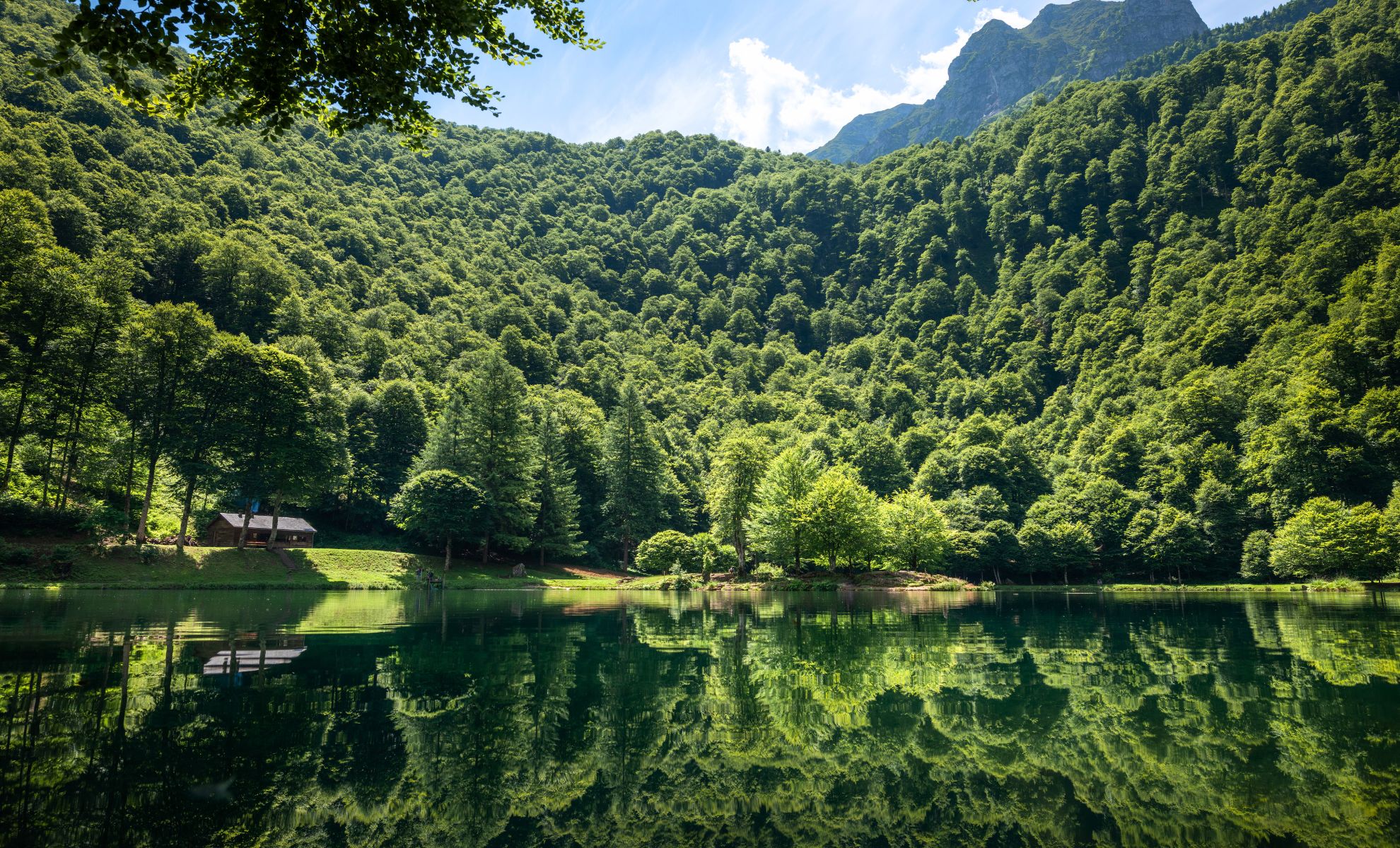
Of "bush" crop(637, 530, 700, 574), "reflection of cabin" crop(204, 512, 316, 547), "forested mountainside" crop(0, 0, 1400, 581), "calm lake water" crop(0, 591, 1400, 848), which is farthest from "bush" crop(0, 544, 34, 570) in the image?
"bush" crop(637, 530, 700, 574)

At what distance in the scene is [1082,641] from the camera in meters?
17.1

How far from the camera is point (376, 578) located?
156 feet

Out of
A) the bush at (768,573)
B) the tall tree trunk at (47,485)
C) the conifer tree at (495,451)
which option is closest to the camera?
the tall tree trunk at (47,485)

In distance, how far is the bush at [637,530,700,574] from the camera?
2425 inches

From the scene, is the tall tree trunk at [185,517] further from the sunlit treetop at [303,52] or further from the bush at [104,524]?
the sunlit treetop at [303,52]

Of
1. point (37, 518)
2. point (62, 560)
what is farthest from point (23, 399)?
point (62, 560)

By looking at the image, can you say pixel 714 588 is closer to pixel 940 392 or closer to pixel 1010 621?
pixel 1010 621

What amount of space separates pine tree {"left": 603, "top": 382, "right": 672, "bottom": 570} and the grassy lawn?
14140 mm

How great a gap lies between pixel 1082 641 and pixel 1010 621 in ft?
23.6

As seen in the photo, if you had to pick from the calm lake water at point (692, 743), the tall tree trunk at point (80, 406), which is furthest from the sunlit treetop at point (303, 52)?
the tall tree trunk at point (80, 406)

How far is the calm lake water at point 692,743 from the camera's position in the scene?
209 inches

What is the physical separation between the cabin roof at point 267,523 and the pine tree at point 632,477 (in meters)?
29.6

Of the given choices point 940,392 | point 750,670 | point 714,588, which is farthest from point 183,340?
point 940,392

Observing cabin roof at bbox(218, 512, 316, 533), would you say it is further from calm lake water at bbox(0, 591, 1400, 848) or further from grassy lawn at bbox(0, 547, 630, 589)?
calm lake water at bbox(0, 591, 1400, 848)
